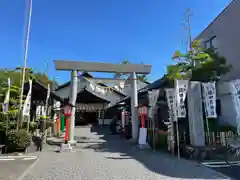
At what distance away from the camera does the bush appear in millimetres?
8984

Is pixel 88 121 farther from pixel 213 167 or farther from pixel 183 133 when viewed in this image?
pixel 213 167

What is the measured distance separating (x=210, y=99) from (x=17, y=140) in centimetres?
872

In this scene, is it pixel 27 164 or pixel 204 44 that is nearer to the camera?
pixel 27 164

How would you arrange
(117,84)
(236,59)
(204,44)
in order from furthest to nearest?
(204,44) < (117,84) < (236,59)

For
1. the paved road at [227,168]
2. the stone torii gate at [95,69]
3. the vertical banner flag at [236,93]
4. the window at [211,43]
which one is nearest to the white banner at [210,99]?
the vertical banner flag at [236,93]

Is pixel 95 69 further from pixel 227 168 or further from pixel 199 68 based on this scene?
pixel 227 168

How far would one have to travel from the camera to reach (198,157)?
7.48 m

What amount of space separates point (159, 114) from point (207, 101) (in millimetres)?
5537

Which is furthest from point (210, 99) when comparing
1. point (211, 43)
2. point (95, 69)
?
point (211, 43)

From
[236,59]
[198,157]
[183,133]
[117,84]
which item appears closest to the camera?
[198,157]

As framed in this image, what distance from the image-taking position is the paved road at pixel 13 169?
554cm

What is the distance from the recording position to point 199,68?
10.3m

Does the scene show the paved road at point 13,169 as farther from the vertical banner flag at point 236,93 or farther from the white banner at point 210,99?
the vertical banner flag at point 236,93

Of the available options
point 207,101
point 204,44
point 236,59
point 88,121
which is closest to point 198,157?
point 207,101
